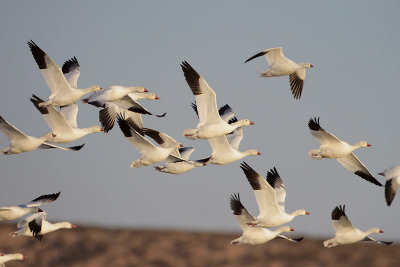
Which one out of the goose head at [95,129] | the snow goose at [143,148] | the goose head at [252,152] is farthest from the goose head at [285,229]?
the goose head at [95,129]

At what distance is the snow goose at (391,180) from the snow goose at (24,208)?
6324 mm

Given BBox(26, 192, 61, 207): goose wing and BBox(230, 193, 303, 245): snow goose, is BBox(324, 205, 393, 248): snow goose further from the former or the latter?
BBox(26, 192, 61, 207): goose wing

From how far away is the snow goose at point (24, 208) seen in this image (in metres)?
18.4

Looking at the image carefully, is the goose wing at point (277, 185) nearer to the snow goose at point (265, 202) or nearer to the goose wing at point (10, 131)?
the snow goose at point (265, 202)

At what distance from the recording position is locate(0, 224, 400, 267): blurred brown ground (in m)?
29.5

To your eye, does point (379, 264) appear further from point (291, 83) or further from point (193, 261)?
point (291, 83)

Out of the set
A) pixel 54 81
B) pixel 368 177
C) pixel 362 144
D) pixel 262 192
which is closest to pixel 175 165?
pixel 262 192

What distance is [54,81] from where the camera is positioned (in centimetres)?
1836

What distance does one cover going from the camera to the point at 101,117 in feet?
63.5

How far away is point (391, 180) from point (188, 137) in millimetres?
4211

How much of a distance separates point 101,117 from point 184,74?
2.41 m

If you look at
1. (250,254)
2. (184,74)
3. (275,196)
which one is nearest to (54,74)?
(184,74)

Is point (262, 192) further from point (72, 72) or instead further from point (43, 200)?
point (72, 72)

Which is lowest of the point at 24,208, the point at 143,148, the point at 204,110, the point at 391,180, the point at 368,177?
the point at 24,208
